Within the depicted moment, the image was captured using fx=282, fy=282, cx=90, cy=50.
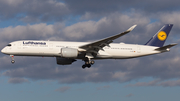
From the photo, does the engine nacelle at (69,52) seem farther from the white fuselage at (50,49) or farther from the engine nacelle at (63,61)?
the engine nacelle at (63,61)

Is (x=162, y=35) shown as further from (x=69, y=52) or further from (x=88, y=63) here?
(x=69, y=52)

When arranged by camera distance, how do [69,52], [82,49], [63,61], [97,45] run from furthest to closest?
1. [63,61]
2. [82,49]
3. [97,45]
4. [69,52]

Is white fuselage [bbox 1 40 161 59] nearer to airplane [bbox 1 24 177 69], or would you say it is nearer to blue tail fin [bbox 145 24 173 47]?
airplane [bbox 1 24 177 69]

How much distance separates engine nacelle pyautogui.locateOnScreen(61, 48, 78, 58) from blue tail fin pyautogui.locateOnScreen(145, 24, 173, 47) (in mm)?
13927

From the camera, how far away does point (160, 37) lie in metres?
49.0

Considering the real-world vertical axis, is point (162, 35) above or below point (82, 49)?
above

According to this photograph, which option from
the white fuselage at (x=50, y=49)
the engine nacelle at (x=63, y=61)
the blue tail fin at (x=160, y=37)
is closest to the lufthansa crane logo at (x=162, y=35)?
the blue tail fin at (x=160, y=37)

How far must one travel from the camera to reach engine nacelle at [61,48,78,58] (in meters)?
40.9

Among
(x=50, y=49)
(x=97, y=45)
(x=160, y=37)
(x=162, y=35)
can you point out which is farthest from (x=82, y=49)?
(x=162, y=35)

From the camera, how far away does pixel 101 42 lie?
133 ft

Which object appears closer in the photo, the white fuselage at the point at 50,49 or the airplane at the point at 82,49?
the airplane at the point at 82,49

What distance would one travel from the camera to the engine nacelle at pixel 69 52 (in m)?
40.9

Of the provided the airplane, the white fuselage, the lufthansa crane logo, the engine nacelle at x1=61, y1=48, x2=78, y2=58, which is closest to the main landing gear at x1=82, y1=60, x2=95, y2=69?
the airplane

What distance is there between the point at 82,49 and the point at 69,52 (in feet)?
7.54
